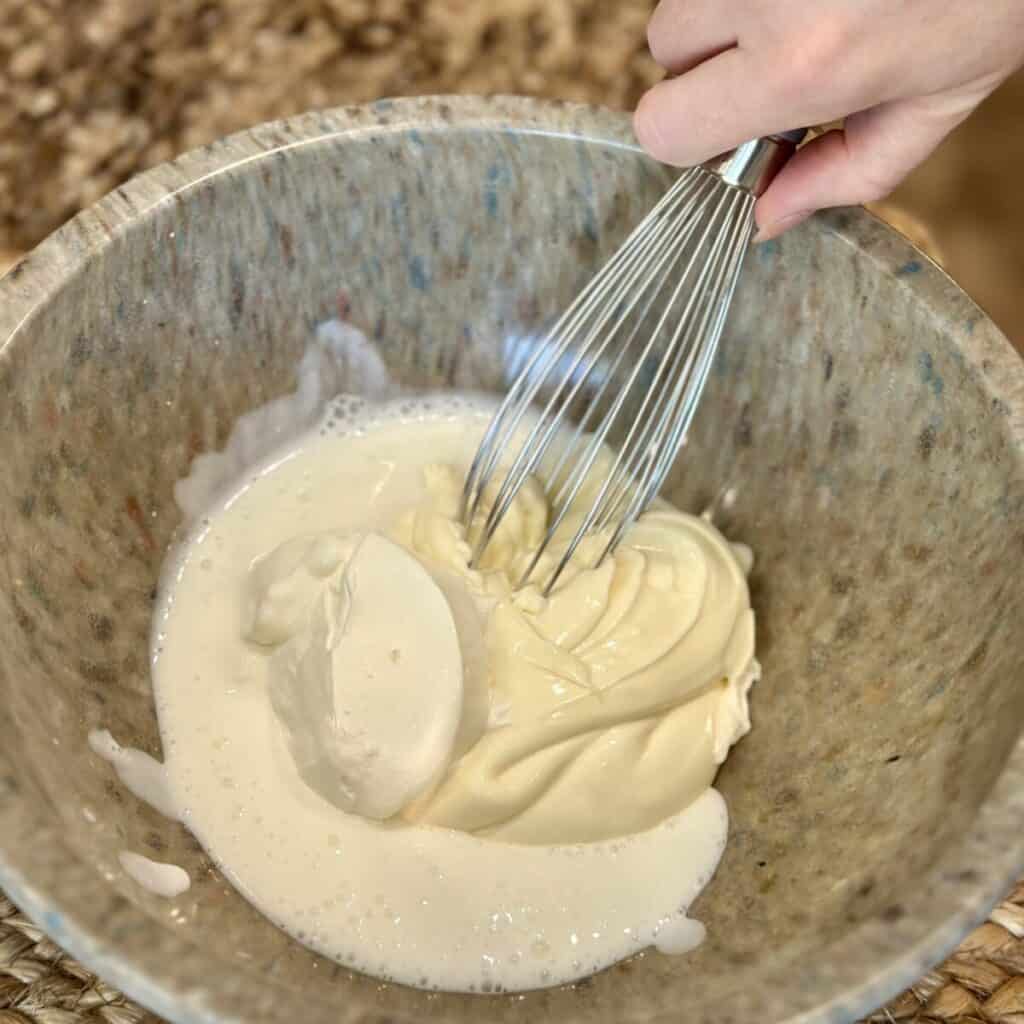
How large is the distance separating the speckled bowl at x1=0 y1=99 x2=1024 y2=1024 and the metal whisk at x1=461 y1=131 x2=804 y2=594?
38 mm

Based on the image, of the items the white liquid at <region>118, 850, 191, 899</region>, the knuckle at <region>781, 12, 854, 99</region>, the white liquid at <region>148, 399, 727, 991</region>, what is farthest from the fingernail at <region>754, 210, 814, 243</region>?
the white liquid at <region>118, 850, 191, 899</region>

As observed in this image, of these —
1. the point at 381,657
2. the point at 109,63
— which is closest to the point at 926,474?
the point at 381,657

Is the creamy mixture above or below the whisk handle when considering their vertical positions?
below

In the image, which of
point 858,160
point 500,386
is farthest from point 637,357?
point 858,160

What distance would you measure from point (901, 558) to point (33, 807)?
1.44 ft

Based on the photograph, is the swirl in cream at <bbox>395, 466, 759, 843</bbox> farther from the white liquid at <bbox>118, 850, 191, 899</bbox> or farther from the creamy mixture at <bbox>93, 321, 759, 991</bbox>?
the white liquid at <bbox>118, 850, 191, 899</bbox>

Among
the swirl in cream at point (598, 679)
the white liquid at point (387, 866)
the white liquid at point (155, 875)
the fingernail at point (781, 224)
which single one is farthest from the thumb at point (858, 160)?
the white liquid at point (155, 875)

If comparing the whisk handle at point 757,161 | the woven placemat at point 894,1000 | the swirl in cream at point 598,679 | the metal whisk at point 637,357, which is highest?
the whisk handle at point 757,161

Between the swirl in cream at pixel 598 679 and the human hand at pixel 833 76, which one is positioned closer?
the human hand at pixel 833 76

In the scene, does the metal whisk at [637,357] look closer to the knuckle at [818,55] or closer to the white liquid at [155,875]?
the knuckle at [818,55]

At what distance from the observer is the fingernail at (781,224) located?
607mm

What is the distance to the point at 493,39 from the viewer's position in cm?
96

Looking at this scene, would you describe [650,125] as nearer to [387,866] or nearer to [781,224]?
[781,224]

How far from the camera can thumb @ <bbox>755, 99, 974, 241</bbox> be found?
54 cm
